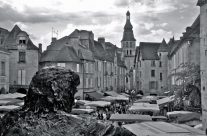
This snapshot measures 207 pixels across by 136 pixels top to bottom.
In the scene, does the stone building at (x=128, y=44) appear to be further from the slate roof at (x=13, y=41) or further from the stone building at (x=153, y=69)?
the slate roof at (x=13, y=41)

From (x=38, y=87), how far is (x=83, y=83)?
37883mm

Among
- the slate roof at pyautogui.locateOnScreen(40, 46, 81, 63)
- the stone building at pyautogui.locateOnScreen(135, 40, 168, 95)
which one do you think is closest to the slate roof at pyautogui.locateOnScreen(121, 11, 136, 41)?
the stone building at pyautogui.locateOnScreen(135, 40, 168, 95)

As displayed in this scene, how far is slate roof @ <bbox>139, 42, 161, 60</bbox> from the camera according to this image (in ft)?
260

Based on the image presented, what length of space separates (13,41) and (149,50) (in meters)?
39.9

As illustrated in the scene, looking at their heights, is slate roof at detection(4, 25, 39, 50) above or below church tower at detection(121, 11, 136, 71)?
below

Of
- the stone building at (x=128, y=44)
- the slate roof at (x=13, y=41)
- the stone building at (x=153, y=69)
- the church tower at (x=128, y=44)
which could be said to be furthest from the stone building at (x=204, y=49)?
the church tower at (x=128, y=44)

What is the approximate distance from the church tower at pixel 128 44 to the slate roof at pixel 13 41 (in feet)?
252

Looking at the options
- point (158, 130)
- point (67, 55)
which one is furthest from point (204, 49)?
point (67, 55)

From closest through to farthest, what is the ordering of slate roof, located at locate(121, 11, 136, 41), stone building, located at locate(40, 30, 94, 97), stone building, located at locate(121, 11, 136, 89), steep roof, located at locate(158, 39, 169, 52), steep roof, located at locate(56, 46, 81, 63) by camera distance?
steep roof, located at locate(56, 46, 81, 63)
stone building, located at locate(40, 30, 94, 97)
steep roof, located at locate(158, 39, 169, 52)
slate roof, located at locate(121, 11, 136, 41)
stone building, located at locate(121, 11, 136, 89)

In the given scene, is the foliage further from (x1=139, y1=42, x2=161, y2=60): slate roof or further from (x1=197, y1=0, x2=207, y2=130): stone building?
(x1=139, y1=42, x2=161, y2=60): slate roof

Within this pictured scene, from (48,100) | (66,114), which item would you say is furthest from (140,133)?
(48,100)

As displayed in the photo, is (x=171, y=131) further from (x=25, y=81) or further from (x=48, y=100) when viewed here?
(x=25, y=81)

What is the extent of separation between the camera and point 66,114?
1341cm

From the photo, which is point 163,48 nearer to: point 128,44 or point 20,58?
point 20,58
